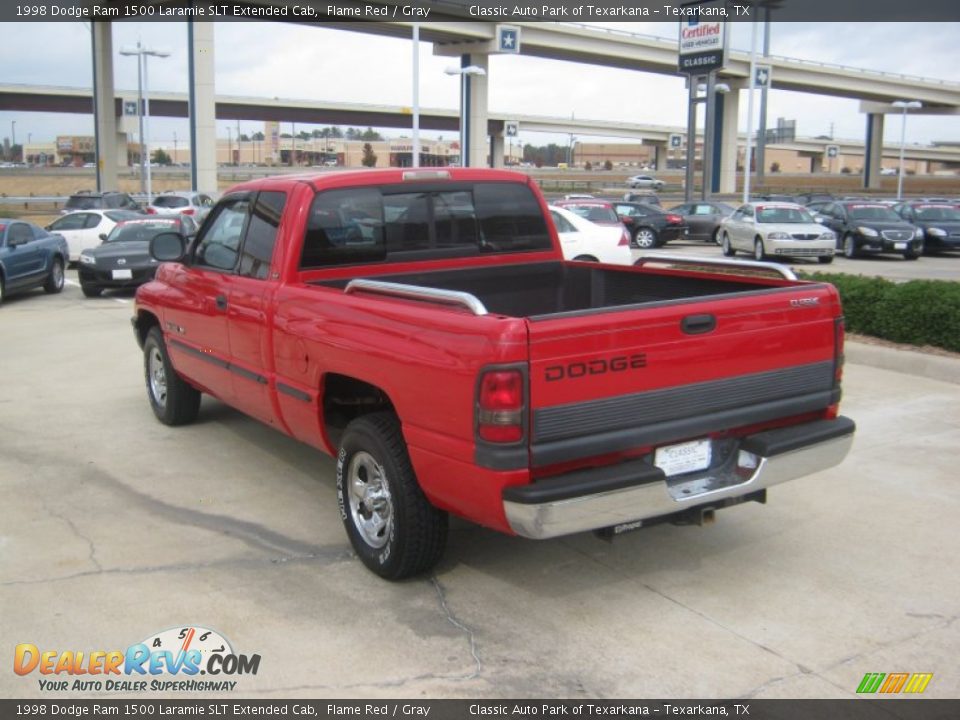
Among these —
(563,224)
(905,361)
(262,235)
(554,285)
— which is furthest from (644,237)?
(262,235)

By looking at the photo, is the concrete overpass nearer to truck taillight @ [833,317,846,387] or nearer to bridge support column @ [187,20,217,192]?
bridge support column @ [187,20,217,192]

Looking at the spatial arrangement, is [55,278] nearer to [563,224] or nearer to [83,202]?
[563,224]

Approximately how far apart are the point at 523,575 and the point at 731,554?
1182mm

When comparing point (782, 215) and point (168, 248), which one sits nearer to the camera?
point (168, 248)

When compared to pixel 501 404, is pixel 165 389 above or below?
below

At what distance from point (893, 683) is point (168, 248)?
5.52m

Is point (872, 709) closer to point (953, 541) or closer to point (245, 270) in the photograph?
point (953, 541)

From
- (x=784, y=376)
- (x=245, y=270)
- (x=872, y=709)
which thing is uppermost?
(x=245, y=270)

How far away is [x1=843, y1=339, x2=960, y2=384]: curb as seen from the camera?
31.0ft

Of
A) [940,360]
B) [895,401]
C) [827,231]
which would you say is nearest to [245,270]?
[895,401]

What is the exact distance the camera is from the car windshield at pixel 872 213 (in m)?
26.6

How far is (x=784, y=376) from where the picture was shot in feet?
15.3

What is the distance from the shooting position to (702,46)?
50.3 metres

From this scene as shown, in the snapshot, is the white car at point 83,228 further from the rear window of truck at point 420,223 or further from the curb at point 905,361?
the rear window of truck at point 420,223
